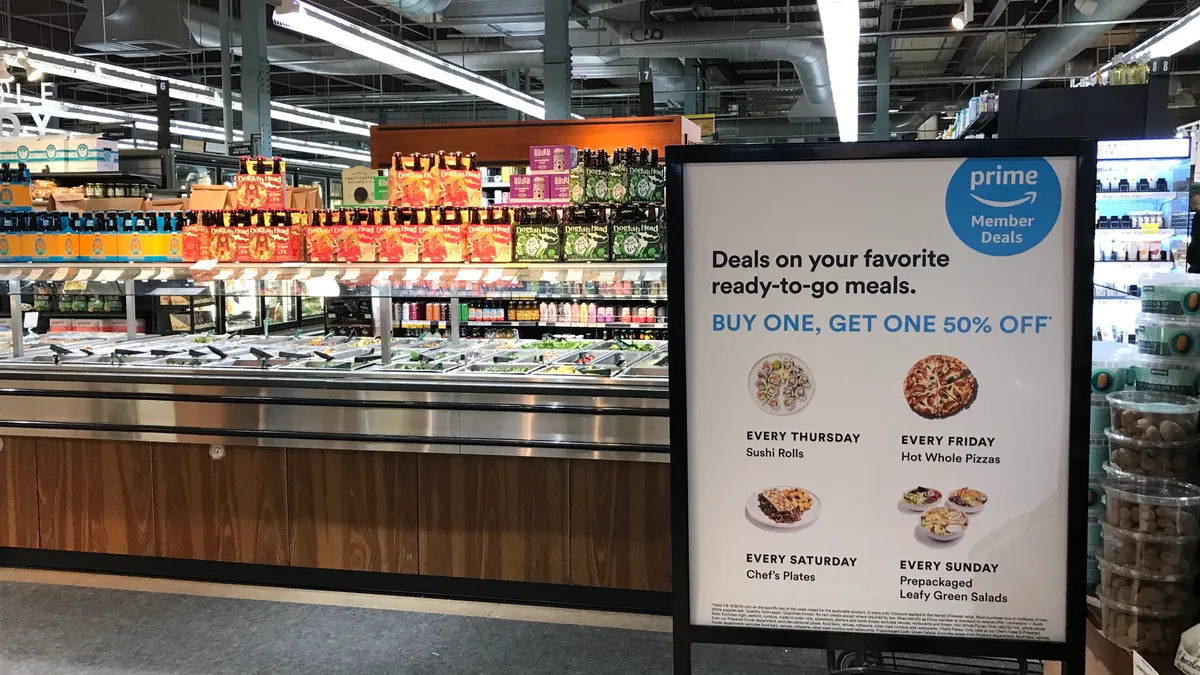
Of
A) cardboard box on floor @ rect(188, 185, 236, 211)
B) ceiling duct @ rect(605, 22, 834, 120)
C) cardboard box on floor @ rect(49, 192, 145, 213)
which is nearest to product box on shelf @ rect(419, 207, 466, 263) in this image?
cardboard box on floor @ rect(188, 185, 236, 211)

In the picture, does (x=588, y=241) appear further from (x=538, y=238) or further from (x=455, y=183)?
(x=455, y=183)

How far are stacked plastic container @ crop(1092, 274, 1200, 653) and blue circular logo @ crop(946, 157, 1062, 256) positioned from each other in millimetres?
518

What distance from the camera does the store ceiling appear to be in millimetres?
11531

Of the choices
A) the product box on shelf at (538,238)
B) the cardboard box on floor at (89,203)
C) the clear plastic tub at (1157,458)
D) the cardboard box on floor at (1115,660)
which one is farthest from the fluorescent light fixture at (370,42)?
the cardboard box on floor at (1115,660)

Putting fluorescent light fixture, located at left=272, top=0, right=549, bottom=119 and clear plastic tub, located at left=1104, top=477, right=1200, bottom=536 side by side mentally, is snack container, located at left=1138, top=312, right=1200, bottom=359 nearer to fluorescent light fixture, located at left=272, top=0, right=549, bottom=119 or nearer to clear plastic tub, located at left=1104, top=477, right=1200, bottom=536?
clear plastic tub, located at left=1104, top=477, right=1200, bottom=536

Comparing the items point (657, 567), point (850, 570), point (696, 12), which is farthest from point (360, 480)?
point (696, 12)

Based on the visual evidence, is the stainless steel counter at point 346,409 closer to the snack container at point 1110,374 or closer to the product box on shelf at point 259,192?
the product box on shelf at point 259,192

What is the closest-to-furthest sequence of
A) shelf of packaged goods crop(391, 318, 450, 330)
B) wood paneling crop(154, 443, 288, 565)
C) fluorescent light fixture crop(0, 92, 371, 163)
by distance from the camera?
wood paneling crop(154, 443, 288, 565) → shelf of packaged goods crop(391, 318, 450, 330) → fluorescent light fixture crop(0, 92, 371, 163)

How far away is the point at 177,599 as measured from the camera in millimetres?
3971

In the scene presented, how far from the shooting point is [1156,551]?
6.11ft

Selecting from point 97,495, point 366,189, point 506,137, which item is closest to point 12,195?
point 97,495

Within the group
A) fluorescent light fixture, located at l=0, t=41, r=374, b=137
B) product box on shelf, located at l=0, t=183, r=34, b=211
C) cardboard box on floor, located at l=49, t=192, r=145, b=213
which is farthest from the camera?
fluorescent light fixture, located at l=0, t=41, r=374, b=137

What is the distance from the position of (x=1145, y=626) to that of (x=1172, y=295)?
73 centimetres

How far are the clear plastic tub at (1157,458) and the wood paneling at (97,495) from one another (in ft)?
12.9
